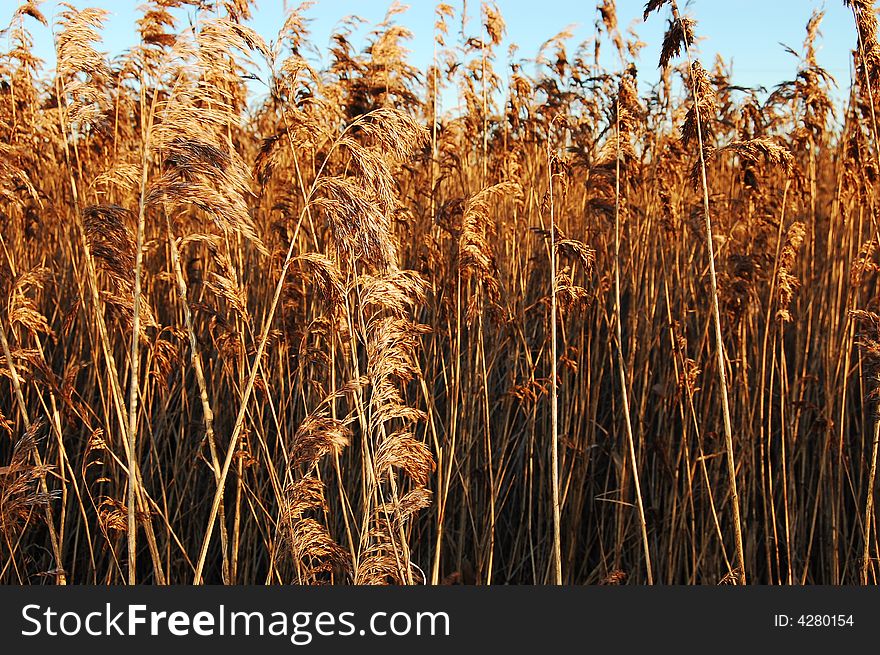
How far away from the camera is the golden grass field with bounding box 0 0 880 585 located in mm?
1914

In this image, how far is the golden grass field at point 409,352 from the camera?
1.91m

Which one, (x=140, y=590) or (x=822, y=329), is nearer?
(x=140, y=590)

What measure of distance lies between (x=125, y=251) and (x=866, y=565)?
216 centimetres

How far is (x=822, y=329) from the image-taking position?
3.25 metres

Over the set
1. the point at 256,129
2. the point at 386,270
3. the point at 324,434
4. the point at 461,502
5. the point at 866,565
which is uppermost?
the point at 256,129

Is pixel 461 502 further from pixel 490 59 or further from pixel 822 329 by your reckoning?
pixel 490 59

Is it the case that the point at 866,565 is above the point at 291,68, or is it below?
below

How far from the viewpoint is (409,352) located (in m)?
2.53

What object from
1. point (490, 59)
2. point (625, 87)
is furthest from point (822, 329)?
point (490, 59)

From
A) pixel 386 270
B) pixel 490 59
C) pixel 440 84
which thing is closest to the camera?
pixel 386 270

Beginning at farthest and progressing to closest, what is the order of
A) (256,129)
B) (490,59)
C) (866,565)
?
(256,129) < (490,59) < (866,565)

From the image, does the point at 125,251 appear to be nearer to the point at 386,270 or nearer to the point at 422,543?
the point at 386,270

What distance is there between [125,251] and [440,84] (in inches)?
113

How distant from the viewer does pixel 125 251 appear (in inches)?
73.2
